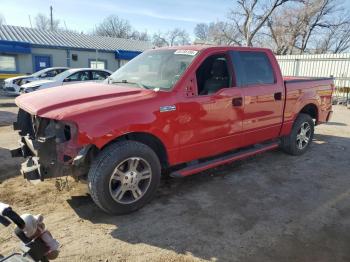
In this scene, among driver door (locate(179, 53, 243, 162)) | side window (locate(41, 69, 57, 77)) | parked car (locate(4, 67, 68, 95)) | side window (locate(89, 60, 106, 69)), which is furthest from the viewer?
side window (locate(89, 60, 106, 69))

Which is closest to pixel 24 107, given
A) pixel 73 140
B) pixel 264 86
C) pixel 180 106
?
pixel 73 140

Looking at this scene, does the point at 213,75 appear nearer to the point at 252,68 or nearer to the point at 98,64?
the point at 252,68

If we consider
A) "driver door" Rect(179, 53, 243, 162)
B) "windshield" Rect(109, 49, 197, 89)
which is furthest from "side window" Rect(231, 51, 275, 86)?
"windshield" Rect(109, 49, 197, 89)

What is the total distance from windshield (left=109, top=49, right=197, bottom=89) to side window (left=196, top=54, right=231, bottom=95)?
0.26 meters

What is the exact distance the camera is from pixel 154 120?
12.5 feet

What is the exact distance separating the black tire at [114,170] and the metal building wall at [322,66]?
1715 cm

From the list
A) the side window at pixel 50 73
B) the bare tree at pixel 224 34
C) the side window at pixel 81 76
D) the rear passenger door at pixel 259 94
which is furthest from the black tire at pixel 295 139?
the bare tree at pixel 224 34

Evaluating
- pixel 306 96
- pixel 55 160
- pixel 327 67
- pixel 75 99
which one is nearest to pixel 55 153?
pixel 55 160

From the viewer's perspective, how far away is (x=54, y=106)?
3.53 metres

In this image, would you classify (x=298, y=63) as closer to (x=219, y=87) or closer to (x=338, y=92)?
(x=338, y=92)

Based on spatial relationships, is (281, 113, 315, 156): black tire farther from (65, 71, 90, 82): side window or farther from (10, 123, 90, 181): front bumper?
(65, 71, 90, 82): side window

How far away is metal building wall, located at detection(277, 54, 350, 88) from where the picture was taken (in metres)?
18.3

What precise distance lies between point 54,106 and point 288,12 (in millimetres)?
38452

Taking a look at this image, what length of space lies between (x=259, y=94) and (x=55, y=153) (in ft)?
10.4
